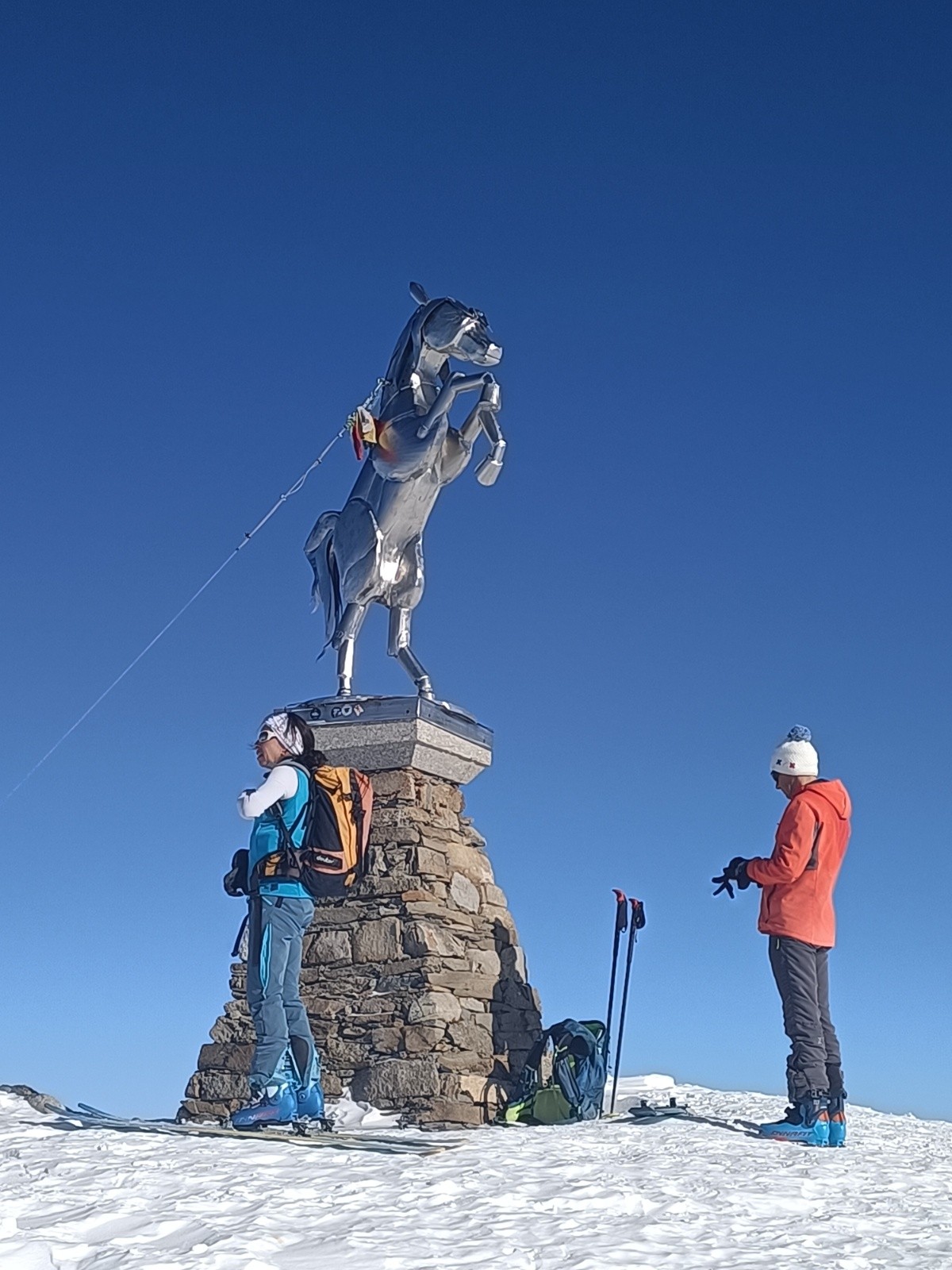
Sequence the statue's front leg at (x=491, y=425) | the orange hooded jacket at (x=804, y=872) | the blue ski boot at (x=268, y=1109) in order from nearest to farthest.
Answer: the blue ski boot at (x=268, y=1109) → the orange hooded jacket at (x=804, y=872) → the statue's front leg at (x=491, y=425)

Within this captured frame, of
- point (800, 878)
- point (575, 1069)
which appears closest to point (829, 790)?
point (800, 878)

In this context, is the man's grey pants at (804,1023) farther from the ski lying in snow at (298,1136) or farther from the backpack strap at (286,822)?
the backpack strap at (286,822)

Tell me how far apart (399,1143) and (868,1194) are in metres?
1.93

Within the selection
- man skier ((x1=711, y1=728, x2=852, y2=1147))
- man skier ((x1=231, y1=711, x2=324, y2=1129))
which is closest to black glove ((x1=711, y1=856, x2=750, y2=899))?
man skier ((x1=711, y1=728, x2=852, y2=1147))

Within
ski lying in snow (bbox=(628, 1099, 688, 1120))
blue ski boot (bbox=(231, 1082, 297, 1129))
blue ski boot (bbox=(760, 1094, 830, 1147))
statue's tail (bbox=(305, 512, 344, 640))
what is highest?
statue's tail (bbox=(305, 512, 344, 640))

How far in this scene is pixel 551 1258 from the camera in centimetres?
406

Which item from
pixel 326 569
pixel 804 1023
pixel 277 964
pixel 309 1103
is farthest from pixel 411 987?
pixel 326 569

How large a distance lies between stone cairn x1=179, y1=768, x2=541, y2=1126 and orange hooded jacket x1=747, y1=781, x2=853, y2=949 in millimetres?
2032

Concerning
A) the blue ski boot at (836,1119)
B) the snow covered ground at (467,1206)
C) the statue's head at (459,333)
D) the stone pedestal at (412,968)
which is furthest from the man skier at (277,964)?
the statue's head at (459,333)

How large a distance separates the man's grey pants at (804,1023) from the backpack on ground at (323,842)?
2.14 metres

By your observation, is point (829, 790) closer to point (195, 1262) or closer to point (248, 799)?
point (248, 799)

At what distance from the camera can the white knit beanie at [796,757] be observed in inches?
290

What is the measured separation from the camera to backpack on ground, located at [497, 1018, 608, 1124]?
7.99m

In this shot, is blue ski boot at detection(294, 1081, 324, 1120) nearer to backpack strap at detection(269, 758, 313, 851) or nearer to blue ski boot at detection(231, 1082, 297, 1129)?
blue ski boot at detection(231, 1082, 297, 1129)
